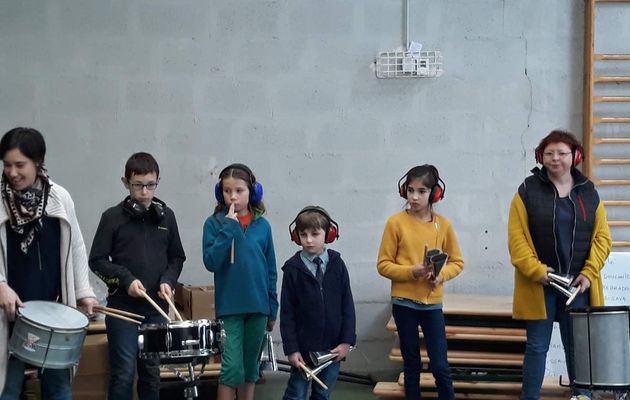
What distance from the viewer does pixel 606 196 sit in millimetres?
5723

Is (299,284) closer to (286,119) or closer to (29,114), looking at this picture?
(286,119)

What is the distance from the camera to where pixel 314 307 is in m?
4.32

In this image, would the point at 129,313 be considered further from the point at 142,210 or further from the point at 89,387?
the point at 89,387

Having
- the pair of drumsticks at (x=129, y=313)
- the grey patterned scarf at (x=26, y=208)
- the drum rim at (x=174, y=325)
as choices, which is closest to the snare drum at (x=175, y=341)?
the drum rim at (x=174, y=325)

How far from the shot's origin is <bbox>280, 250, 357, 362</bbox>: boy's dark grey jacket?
4312mm

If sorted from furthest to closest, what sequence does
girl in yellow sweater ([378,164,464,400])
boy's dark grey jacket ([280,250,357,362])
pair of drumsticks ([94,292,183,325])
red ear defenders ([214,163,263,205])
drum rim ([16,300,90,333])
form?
1. girl in yellow sweater ([378,164,464,400])
2. red ear defenders ([214,163,263,205])
3. boy's dark grey jacket ([280,250,357,362])
4. pair of drumsticks ([94,292,183,325])
5. drum rim ([16,300,90,333])

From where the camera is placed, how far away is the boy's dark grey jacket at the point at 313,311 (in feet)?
14.1

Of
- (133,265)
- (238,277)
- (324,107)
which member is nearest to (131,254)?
(133,265)

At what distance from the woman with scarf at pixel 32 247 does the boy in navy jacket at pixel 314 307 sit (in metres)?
1.01

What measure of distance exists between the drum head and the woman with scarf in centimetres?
6

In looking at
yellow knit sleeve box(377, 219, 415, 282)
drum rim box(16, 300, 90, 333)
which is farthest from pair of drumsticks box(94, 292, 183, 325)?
Answer: yellow knit sleeve box(377, 219, 415, 282)

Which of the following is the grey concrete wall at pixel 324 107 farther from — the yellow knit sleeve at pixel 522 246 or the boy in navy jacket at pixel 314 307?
the boy in navy jacket at pixel 314 307

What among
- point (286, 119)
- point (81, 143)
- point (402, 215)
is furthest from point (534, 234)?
point (81, 143)

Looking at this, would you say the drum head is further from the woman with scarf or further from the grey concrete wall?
the grey concrete wall
